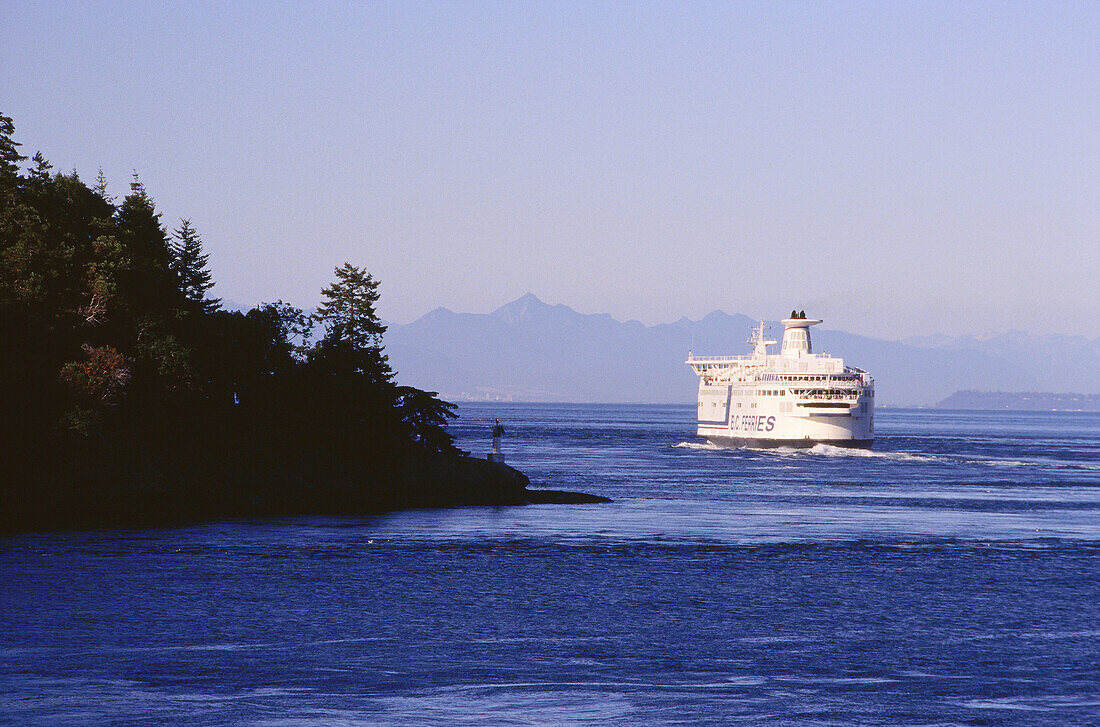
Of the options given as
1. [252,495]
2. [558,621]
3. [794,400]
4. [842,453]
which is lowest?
[558,621]

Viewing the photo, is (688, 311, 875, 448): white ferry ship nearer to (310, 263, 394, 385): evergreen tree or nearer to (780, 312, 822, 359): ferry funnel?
(780, 312, 822, 359): ferry funnel

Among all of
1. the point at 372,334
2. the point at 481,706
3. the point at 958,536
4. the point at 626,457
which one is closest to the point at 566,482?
the point at 372,334

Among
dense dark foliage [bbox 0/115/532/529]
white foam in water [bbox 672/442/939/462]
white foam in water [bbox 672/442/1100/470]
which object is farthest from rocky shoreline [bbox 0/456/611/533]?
white foam in water [bbox 672/442/939/462]

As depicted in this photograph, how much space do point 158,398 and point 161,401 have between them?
0.20 m

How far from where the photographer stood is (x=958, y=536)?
53.3 metres

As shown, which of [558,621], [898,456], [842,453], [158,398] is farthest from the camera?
[842,453]

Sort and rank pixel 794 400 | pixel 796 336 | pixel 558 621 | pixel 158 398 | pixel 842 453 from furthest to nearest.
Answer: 1. pixel 796 336
2. pixel 794 400
3. pixel 842 453
4. pixel 158 398
5. pixel 558 621

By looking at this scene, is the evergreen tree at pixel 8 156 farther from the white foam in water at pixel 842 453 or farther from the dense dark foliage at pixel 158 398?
the white foam in water at pixel 842 453

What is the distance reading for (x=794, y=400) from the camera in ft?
425

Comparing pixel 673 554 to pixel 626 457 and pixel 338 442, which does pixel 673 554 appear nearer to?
pixel 338 442

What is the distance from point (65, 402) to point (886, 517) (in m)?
39.0

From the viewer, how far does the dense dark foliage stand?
54.5 m

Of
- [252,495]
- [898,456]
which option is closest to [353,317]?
[252,495]

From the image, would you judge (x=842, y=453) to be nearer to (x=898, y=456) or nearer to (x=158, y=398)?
(x=898, y=456)
